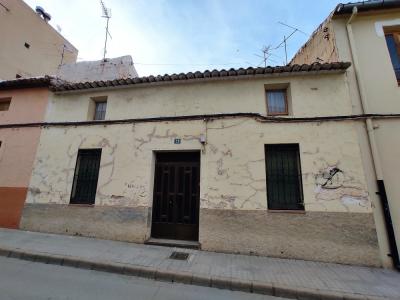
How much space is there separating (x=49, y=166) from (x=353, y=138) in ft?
29.1

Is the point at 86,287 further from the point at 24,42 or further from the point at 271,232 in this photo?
the point at 24,42

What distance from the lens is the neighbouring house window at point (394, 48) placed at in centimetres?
614

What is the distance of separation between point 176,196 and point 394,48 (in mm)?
7511

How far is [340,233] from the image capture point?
5.20m

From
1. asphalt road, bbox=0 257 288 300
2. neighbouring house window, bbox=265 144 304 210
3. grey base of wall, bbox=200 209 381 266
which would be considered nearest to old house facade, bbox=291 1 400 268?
grey base of wall, bbox=200 209 381 266

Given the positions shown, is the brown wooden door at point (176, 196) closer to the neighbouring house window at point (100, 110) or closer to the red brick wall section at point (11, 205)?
the neighbouring house window at point (100, 110)

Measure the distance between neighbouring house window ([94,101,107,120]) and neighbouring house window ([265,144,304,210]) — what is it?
5.43 metres

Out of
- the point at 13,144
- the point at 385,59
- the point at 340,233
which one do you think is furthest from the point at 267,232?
the point at 13,144

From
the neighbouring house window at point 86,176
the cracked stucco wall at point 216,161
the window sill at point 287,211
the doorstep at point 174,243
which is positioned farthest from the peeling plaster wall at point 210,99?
the doorstep at point 174,243

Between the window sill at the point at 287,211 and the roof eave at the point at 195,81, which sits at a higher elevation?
the roof eave at the point at 195,81

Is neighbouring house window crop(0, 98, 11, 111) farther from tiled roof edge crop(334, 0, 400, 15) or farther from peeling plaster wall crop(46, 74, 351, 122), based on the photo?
tiled roof edge crop(334, 0, 400, 15)

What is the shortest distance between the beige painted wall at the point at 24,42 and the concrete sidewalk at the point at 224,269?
35.4 ft

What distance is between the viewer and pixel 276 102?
21.6 feet

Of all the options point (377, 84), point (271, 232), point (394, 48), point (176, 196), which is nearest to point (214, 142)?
point (176, 196)
